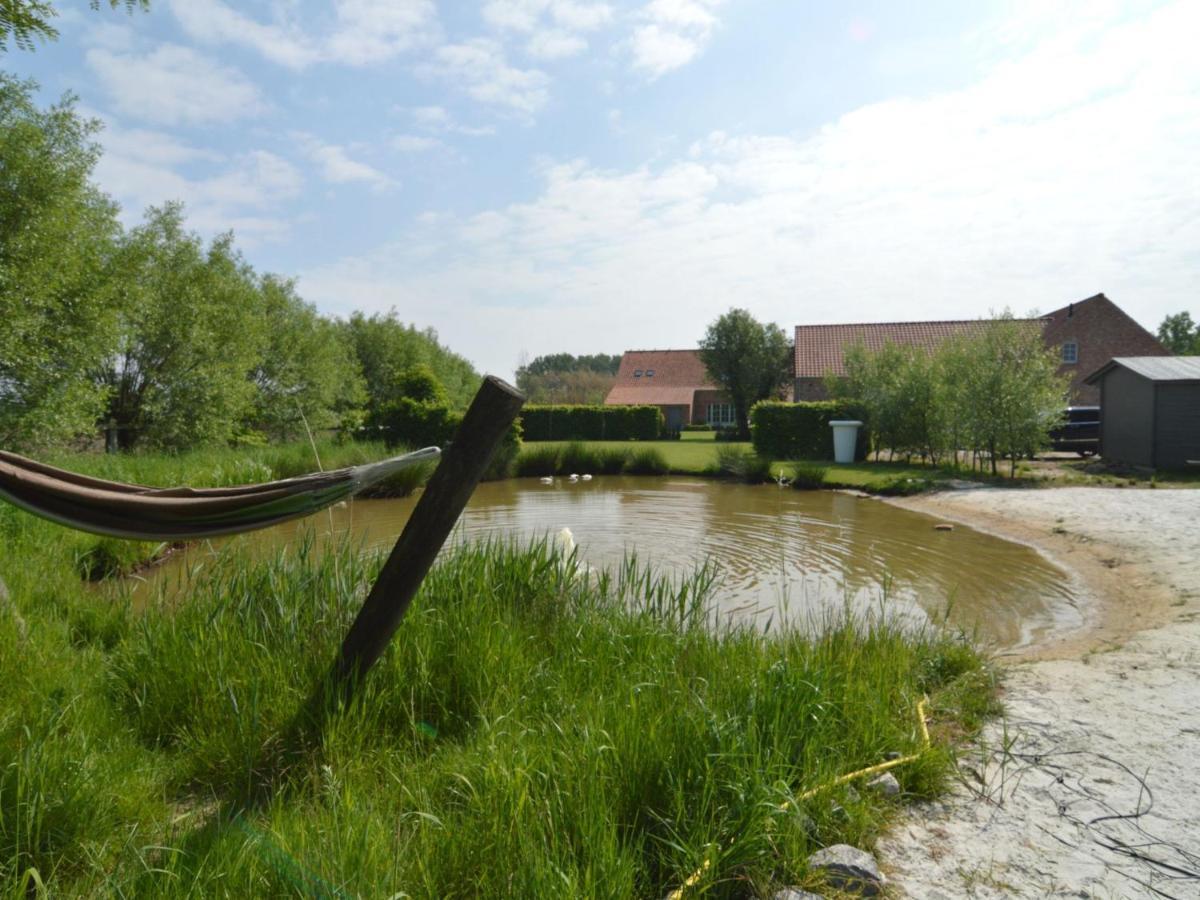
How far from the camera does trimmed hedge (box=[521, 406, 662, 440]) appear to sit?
31344mm

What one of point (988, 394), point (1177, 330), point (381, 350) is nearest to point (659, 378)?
point (381, 350)

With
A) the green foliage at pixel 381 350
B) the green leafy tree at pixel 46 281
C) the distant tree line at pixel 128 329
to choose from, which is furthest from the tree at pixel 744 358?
the green leafy tree at pixel 46 281

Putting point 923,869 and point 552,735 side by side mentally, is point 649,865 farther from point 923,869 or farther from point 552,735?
point 923,869

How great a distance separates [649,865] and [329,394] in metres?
21.8

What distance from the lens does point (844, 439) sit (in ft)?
66.1

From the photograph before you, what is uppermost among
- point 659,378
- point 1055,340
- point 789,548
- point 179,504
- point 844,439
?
point 1055,340

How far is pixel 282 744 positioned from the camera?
2.71 m

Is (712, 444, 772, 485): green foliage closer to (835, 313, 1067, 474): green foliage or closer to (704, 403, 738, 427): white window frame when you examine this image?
(835, 313, 1067, 474): green foliage

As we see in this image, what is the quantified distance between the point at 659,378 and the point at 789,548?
36.5 metres

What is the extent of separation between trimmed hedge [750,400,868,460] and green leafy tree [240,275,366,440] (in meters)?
11.7

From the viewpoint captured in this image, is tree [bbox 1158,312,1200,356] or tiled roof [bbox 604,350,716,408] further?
tree [bbox 1158,312,1200,356]

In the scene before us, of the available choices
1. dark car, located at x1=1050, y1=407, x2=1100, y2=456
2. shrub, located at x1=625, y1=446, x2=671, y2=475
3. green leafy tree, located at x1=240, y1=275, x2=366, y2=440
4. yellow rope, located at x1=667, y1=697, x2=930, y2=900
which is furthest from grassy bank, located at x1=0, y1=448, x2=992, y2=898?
dark car, located at x1=1050, y1=407, x2=1100, y2=456

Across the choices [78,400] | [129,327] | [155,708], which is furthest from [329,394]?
[155,708]

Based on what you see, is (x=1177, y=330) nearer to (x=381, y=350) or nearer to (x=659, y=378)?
(x=659, y=378)
